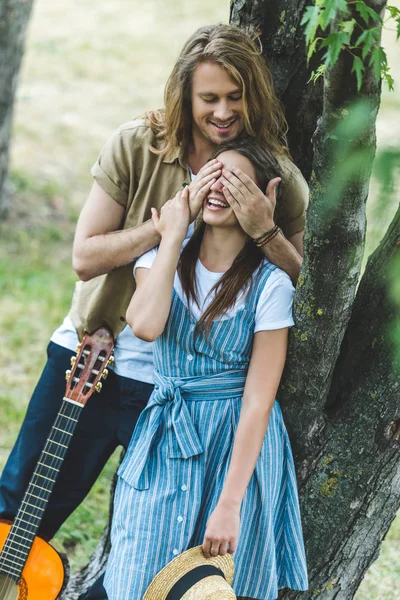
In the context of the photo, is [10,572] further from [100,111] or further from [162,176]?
[100,111]

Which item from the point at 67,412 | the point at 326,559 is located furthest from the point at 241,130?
the point at 326,559

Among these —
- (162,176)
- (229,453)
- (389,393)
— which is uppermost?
(162,176)

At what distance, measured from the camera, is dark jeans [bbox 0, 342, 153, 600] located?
2764 mm

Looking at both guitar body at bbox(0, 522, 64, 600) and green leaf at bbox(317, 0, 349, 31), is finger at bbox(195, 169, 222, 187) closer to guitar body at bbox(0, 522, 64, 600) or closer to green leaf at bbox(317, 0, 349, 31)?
green leaf at bbox(317, 0, 349, 31)

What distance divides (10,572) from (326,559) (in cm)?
100

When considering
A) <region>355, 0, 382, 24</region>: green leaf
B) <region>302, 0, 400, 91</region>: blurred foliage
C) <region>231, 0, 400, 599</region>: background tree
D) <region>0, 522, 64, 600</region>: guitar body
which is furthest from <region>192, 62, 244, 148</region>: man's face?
<region>0, 522, 64, 600</region>: guitar body

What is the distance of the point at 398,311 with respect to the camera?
2215 millimetres

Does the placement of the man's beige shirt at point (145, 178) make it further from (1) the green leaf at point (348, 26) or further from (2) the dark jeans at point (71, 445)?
(1) the green leaf at point (348, 26)

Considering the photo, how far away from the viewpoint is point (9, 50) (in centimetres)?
650

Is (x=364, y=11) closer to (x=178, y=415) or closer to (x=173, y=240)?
(x=173, y=240)

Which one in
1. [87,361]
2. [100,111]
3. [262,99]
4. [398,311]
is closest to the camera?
[398,311]

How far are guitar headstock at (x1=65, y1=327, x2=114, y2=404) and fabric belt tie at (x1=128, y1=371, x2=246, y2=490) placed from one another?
1.13ft

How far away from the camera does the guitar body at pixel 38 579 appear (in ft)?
8.54

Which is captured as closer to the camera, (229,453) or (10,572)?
(229,453)
